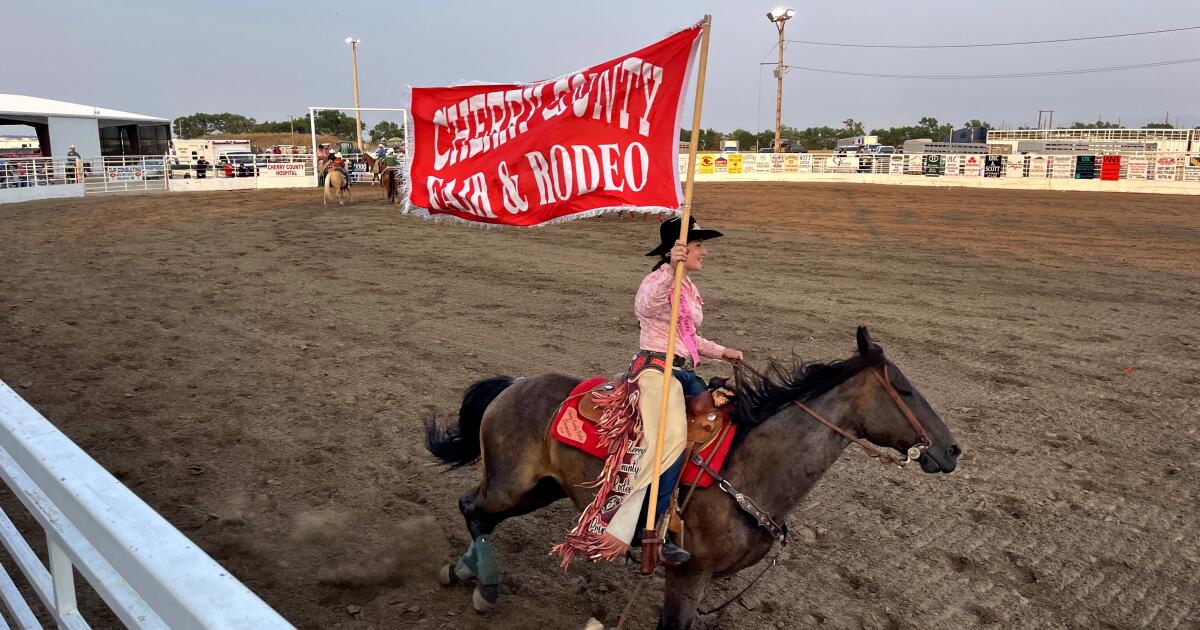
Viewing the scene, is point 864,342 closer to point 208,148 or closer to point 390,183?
point 390,183

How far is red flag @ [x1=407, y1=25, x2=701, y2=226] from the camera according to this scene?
3838 millimetres

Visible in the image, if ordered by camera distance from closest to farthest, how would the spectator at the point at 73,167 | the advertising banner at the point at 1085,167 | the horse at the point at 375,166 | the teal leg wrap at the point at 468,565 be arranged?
the teal leg wrap at the point at 468,565 < the spectator at the point at 73,167 < the advertising banner at the point at 1085,167 < the horse at the point at 375,166

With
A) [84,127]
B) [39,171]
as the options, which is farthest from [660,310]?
[84,127]

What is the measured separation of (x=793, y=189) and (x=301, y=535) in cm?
2930

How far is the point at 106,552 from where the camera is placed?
5.16 feet

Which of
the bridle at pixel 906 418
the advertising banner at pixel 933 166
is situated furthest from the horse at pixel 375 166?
the bridle at pixel 906 418

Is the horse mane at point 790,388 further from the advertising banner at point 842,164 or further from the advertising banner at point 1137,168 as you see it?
the advertising banner at point 842,164

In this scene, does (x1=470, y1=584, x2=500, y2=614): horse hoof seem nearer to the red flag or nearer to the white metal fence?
the red flag

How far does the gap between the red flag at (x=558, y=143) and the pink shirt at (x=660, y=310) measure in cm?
42

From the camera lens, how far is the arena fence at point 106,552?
52.1 inches

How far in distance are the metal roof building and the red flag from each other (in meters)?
37.8

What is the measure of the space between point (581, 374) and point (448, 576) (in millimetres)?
3978

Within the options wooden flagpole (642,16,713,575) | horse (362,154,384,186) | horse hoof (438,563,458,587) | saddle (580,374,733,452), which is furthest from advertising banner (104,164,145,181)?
wooden flagpole (642,16,713,575)

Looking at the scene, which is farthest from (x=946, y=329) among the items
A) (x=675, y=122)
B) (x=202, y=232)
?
(x=202, y=232)
